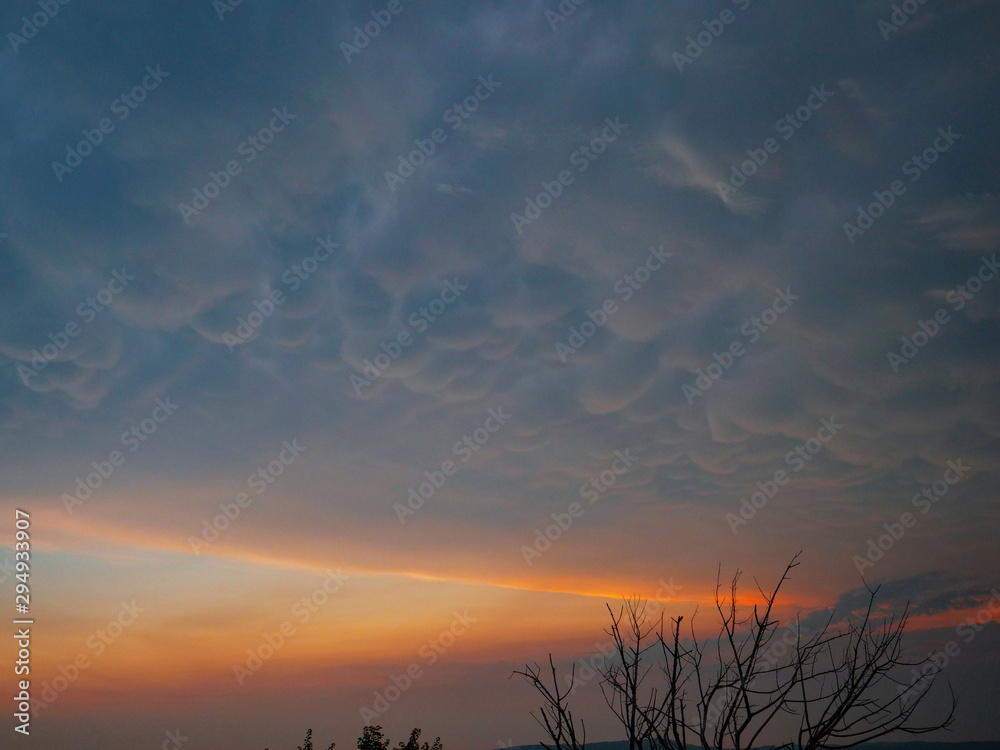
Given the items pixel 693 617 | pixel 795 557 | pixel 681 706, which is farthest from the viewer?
pixel 795 557

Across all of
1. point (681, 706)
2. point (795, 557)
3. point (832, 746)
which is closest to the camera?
point (832, 746)

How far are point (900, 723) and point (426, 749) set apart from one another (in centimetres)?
3180

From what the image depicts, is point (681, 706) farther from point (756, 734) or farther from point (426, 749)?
point (426, 749)

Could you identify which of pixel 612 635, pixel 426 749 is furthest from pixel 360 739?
pixel 612 635

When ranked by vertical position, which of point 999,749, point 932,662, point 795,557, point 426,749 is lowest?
point 999,749

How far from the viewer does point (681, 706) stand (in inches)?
222

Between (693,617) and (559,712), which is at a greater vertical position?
(693,617)

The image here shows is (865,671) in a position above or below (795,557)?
below

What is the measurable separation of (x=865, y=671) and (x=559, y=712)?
247 cm

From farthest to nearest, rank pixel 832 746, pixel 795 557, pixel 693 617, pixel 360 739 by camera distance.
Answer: pixel 360 739 < pixel 795 557 < pixel 693 617 < pixel 832 746

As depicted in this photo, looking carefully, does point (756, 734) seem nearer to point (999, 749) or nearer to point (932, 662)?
point (932, 662)

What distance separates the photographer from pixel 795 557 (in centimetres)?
652

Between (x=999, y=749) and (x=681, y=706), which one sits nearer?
(x=681, y=706)

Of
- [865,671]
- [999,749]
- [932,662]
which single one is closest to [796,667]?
[865,671]
